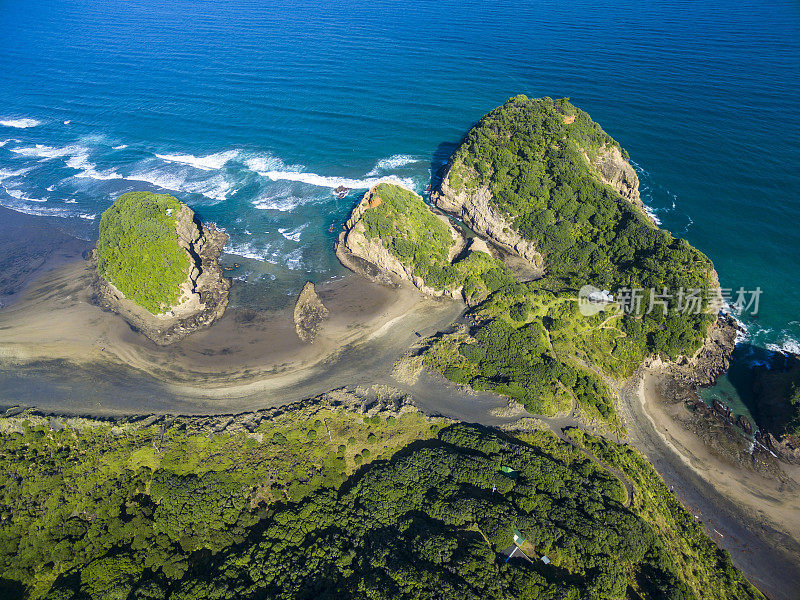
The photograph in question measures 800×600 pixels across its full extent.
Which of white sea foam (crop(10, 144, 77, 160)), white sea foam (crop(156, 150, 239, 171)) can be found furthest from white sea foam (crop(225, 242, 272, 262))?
white sea foam (crop(10, 144, 77, 160))

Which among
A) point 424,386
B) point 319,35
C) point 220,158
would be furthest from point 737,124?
point 319,35

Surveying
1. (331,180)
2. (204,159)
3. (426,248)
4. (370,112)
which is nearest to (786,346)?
(426,248)

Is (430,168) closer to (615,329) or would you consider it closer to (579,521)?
(615,329)

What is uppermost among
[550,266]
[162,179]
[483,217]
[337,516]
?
[483,217]

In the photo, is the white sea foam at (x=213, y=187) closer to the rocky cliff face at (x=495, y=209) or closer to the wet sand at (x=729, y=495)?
the rocky cliff face at (x=495, y=209)

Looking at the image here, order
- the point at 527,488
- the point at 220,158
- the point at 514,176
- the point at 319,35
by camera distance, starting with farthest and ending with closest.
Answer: the point at 319,35, the point at 220,158, the point at 514,176, the point at 527,488

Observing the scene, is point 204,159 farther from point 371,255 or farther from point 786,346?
point 786,346
